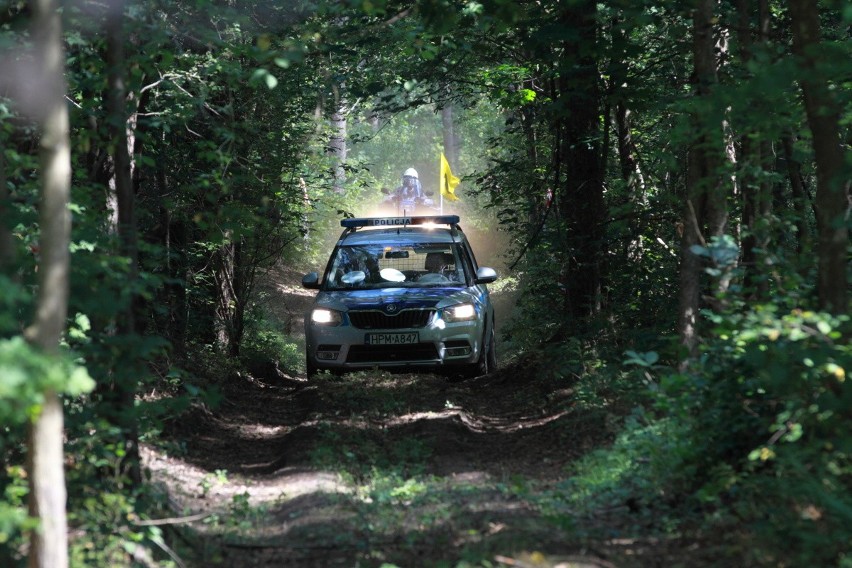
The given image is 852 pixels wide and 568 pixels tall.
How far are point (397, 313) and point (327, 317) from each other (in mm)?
876

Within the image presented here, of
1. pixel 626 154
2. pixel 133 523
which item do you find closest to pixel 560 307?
pixel 626 154

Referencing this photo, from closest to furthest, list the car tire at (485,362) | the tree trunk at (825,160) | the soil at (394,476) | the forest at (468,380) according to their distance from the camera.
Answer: the forest at (468,380) → the soil at (394,476) → the tree trunk at (825,160) → the car tire at (485,362)

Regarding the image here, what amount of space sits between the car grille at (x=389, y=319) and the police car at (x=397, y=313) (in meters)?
0.01

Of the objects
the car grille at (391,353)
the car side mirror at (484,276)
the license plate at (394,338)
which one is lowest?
the car grille at (391,353)

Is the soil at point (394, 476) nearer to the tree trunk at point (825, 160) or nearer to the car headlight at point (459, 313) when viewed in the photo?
the car headlight at point (459, 313)

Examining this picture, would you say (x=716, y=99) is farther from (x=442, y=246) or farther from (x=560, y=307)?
(x=560, y=307)

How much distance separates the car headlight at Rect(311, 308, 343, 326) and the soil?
2.58 ft

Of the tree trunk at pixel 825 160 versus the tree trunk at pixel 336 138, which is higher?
the tree trunk at pixel 336 138

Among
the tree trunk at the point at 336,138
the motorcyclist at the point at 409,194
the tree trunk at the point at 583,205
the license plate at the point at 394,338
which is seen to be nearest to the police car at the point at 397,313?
the license plate at the point at 394,338

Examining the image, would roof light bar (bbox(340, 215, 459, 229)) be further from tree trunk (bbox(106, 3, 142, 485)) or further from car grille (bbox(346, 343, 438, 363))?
tree trunk (bbox(106, 3, 142, 485))

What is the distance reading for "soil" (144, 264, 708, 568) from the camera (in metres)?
5.74

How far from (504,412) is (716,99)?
5.63 m

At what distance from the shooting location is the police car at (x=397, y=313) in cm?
1233

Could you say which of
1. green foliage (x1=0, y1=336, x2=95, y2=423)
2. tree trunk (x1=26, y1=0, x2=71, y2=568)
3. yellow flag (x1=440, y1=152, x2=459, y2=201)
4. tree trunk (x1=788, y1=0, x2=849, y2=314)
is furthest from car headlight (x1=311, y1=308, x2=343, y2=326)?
yellow flag (x1=440, y1=152, x2=459, y2=201)
